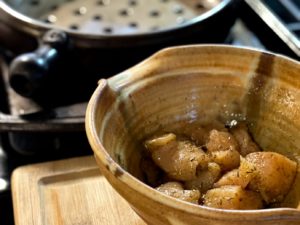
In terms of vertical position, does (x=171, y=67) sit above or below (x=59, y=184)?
above

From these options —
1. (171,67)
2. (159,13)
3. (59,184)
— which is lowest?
(59,184)

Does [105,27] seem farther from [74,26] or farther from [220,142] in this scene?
[220,142]

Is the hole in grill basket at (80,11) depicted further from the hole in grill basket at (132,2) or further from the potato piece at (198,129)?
the potato piece at (198,129)

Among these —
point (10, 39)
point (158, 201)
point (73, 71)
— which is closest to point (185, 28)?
point (73, 71)

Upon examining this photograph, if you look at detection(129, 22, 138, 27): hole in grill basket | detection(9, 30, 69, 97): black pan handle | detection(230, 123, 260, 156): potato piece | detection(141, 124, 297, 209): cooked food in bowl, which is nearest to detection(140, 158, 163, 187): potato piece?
detection(141, 124, 297, 209): cooked food in bowl

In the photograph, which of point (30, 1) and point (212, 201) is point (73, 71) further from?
point (212, 201)

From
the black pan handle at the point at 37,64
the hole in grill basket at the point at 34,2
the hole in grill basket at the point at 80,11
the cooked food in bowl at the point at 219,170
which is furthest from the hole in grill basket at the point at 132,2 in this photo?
the cooked food in bowl at the point at 219,170

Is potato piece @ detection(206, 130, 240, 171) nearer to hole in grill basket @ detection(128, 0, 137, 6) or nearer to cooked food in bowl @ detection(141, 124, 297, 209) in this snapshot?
cooked food in bowl @ detection(141, 124, 297, 209)

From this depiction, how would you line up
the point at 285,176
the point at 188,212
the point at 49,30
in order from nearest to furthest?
the point at 188,212 → the point at 285,176 → the point at 49,30
